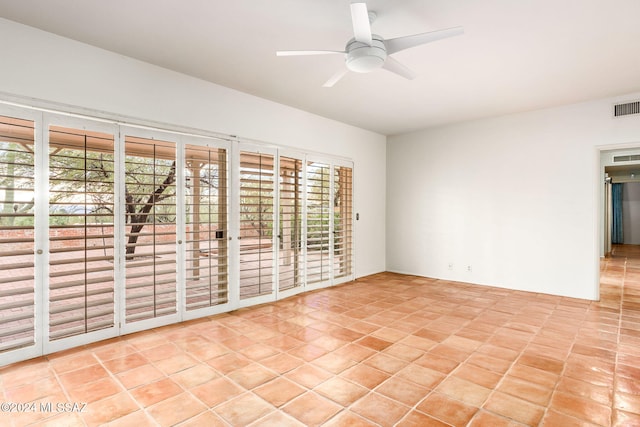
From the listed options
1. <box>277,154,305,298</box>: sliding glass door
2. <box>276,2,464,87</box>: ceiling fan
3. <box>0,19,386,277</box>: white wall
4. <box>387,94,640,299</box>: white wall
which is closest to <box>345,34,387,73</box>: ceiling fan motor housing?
<box>276,2,464,87</box>: ceiling fan

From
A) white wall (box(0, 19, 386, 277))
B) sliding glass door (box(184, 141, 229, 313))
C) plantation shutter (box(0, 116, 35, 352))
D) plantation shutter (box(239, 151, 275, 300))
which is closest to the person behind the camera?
plantation shutter (box(0, 116, 35, 352))

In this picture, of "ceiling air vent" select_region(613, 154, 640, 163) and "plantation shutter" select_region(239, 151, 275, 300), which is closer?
"plantation shutter" select_region(239, 151, 275, 300)

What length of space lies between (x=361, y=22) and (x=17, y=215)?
3007 millimetres

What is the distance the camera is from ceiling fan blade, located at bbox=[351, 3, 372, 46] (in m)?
1.94

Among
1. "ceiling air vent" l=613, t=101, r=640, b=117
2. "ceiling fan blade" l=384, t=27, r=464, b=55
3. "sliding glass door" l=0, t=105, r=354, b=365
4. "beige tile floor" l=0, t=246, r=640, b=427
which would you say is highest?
"ceiling air vent" l=613, t=101, r=640, b=117

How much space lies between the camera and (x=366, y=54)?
2449mm

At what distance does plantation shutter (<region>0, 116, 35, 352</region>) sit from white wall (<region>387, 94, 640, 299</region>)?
5504 mm

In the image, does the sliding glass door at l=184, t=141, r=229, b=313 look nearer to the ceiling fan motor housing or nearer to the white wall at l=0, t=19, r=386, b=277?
the white wall at l=0, t=19, r=386, b=277

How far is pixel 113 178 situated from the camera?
3146 mm

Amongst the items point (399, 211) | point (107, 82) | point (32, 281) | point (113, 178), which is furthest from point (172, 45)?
point (399, 211)

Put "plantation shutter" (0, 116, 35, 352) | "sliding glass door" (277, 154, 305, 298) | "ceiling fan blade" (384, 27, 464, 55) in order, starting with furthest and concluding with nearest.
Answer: "sliding glass door" (277, 154, 305, 298), "plantation shutter" (0, 116, 35, 352), "ceiling fan blade" (384, 27, 464, 55)

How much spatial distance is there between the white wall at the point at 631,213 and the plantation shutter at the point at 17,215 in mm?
15660

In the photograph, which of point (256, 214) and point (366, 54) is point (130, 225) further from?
point (366, 54)

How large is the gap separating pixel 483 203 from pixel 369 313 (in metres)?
2.94
